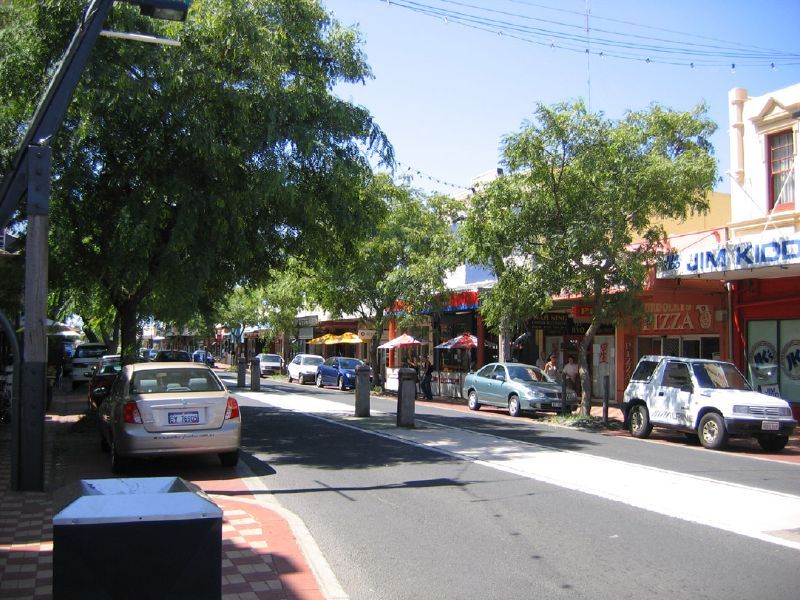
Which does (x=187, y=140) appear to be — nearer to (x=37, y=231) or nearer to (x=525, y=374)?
(x=37, y=231)

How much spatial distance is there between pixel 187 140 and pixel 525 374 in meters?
13.3

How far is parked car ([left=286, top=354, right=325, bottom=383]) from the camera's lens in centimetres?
3650

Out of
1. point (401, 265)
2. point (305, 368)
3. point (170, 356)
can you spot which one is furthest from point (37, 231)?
point (305, 368)

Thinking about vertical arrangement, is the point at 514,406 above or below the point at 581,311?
below

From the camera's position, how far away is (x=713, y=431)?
1448 centimetres

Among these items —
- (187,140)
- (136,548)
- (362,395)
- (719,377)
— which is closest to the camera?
(136,548)

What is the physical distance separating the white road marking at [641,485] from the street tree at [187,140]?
16.1 ft

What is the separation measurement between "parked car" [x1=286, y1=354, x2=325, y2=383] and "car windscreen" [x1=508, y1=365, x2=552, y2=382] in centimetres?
1614

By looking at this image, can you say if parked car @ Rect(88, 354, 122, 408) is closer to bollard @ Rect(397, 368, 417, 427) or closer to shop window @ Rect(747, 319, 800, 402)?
bollard @ Rect(397, 368, 417, 427)

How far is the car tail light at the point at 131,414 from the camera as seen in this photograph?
9523 mm

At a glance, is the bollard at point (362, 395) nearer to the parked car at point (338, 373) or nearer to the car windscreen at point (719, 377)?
the car windscreen at point (719, 377)

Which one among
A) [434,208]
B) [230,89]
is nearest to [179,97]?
[230,89]

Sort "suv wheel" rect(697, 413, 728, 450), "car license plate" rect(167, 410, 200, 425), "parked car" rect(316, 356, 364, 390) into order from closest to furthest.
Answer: "car license plate" rect(167, 410, 200, 425) → "suv wheel" rect(697, 413, 728, 450) → "parked car" rect(316, 356, 364, 390)

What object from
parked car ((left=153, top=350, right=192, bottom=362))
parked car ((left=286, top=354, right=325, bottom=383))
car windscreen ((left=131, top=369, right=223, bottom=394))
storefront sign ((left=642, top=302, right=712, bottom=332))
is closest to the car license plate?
car windscreen ((left=131, top=369, right=223, bottom=394))
